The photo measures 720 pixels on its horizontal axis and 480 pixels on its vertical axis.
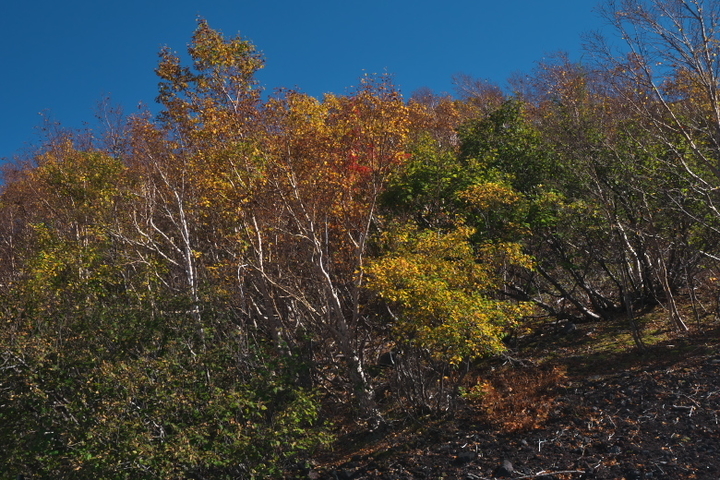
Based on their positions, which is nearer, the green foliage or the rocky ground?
the rocky ground

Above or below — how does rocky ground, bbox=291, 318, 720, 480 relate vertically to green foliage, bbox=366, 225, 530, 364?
below

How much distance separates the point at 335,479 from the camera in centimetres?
752

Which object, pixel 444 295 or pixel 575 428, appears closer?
pixel 575 428

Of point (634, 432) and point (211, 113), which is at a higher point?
point (211, 113)

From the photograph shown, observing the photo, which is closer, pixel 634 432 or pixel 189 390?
pixel 189 390

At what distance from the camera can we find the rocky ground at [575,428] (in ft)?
20.7

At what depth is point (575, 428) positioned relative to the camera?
719cm

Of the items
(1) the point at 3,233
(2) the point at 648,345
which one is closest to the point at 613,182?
(2) the point at 648,345

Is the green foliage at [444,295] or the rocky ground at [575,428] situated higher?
the green foliage at [444,295]

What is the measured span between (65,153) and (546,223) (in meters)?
11.7

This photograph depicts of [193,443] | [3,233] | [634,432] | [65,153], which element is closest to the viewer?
[193,443]

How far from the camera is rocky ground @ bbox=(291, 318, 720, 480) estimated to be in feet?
20.7

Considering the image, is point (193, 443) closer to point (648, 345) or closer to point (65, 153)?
point (648, 345)

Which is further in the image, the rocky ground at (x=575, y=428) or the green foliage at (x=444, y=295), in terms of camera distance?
the green foliage at (x=444, y=295)
